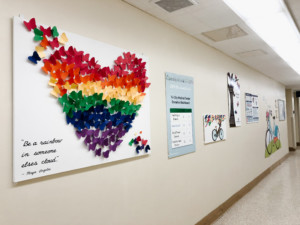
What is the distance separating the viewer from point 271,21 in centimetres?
260

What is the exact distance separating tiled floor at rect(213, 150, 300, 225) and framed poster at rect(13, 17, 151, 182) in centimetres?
223

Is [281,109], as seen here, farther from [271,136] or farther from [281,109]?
[271,136]

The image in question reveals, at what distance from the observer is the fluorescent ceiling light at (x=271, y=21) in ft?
7.32

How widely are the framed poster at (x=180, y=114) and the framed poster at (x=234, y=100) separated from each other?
Answer: 1.34 meters

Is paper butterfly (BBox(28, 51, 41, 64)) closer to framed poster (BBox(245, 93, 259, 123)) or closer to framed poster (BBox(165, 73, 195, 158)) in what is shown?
framed poster (BBox(165, 73, 195, 158))

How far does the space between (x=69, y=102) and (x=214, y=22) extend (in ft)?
6.30

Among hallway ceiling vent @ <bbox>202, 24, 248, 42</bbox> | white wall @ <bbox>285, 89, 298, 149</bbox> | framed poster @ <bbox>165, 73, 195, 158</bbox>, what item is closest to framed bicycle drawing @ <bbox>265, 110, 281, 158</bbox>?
white wall @ <bbox>285, 89, 298, 149</bbox>

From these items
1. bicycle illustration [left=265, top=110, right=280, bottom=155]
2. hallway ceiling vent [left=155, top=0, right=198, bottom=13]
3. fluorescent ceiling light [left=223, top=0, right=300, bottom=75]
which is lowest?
bicycle illustration [left=265, top=110, right=280, bottom=155]

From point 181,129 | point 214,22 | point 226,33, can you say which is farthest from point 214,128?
point 214,22

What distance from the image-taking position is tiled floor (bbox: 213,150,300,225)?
330 centimetres

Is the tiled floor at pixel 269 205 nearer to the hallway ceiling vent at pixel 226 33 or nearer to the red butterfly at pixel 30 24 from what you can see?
the hallway ceiling vent at pixel 226 33

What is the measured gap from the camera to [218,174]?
3.56 m

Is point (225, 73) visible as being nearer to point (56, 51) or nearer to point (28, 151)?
point (56, 51)

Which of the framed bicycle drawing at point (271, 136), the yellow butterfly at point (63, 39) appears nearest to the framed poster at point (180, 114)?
the yellow butterfly at point (63, 39)
